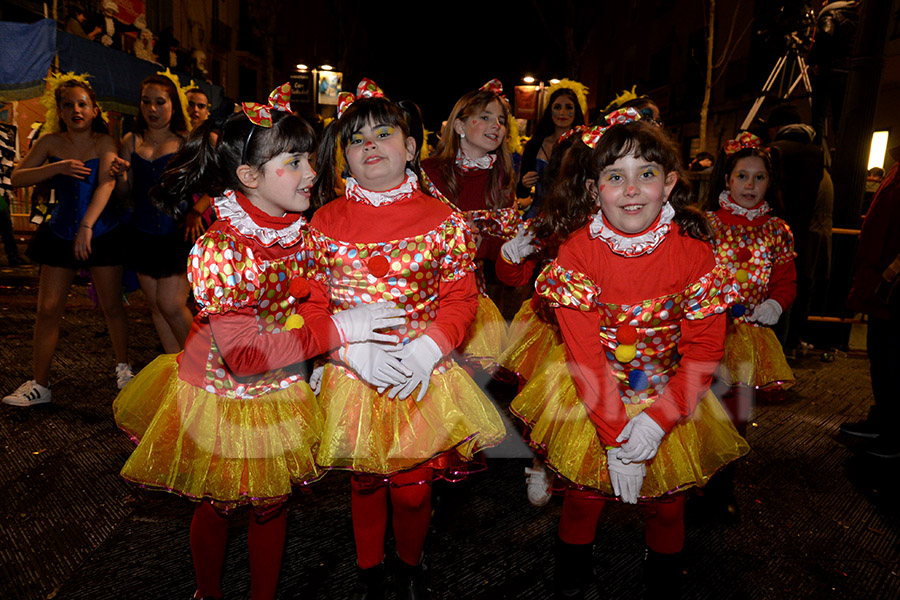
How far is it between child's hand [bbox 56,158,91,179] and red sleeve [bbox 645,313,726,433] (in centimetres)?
372

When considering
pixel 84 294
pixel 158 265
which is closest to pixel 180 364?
pixel 158 265

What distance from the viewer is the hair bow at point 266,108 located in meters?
1.83

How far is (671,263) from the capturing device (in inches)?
77.2

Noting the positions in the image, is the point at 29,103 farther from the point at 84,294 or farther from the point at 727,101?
the point at 727,101

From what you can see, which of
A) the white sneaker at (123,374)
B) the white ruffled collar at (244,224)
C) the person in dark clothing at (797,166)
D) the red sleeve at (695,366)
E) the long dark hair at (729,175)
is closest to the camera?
the white ruffled collar at (244,224)

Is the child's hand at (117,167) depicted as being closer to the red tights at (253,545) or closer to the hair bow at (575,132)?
the red tights at (253,545)

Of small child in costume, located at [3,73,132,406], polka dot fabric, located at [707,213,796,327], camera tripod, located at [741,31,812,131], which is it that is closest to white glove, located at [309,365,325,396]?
polka dot fabric, located at [707,213,796,327]

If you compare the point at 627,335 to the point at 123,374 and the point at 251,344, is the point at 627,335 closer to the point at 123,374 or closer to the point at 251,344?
the point at 251,344

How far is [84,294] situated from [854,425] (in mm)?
8141

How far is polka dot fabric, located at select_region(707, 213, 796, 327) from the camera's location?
2781 mm

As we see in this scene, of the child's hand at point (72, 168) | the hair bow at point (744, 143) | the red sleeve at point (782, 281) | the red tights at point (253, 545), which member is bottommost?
the red tights at point (253, 545)

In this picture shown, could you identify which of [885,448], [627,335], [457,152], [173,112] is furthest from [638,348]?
[173,112]

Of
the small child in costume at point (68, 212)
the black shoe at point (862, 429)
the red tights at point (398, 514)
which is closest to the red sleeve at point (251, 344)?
the red tights at point (398, 514)

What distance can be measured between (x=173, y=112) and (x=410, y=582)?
11.3 ft
